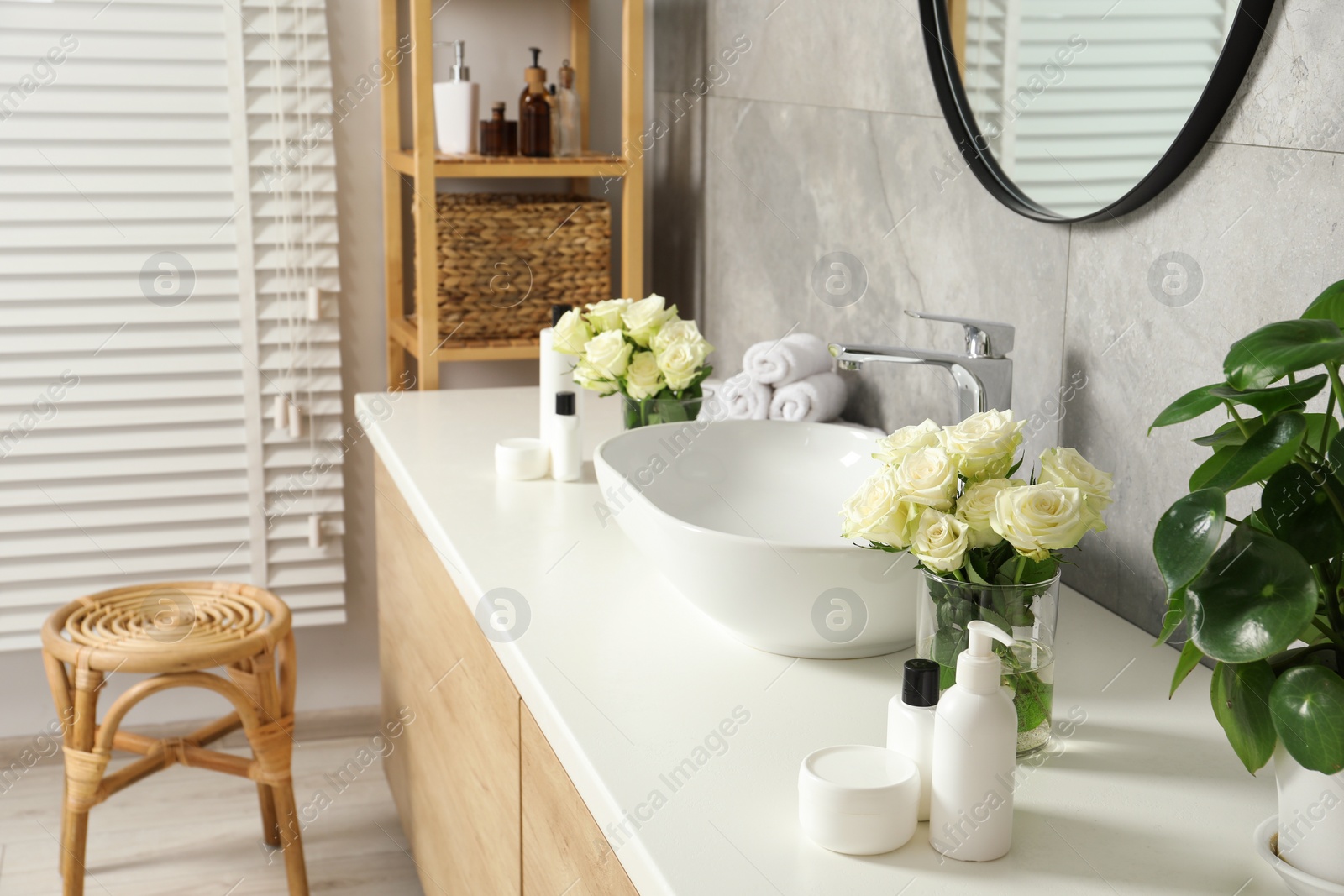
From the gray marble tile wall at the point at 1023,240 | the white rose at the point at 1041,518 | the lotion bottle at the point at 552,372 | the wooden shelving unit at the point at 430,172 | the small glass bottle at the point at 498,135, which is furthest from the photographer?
the small glass bottle at the point at 498,135

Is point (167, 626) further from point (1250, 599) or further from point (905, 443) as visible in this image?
point (1250, 599)

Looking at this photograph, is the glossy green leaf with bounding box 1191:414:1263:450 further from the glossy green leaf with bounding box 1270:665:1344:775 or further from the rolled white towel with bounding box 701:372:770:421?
the rolled white towel with bounding box 701:372:770:421

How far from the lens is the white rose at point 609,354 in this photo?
1624 millimetres

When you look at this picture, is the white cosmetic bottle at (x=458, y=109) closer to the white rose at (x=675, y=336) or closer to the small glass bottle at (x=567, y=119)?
the small glass bottle at (x=567, y=119)

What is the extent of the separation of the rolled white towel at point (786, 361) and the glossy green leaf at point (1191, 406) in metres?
0.94

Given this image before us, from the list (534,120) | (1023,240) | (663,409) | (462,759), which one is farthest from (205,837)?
(1023,240)

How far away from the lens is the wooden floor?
7.29ft

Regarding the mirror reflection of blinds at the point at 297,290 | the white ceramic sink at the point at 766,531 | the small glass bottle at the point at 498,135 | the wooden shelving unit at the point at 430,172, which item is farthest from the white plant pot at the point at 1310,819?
the mirror reflection of blinds at the point at 297,290

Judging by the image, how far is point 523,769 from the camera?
3.84 ft

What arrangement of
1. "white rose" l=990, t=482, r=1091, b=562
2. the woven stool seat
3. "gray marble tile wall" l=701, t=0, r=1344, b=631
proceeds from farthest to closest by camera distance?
the woven stool seat → "gray marble tile wall" l=701, t=0, r=1344, b=631 → "white rose" l=990, t=482, r=1091, b=562

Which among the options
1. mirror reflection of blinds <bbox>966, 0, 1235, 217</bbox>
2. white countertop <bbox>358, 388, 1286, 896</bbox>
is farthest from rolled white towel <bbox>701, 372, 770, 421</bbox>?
mirror reflection of blinds <bbox>966, 0, 1235, 217</bbox>

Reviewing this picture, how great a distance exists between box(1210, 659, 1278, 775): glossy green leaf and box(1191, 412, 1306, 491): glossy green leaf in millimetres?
116

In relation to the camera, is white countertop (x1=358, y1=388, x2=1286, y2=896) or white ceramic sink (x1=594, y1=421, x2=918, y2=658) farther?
white ceramic sink (x1=594, y1=421, x2=918, y2=658)

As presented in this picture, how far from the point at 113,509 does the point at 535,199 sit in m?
1.07
